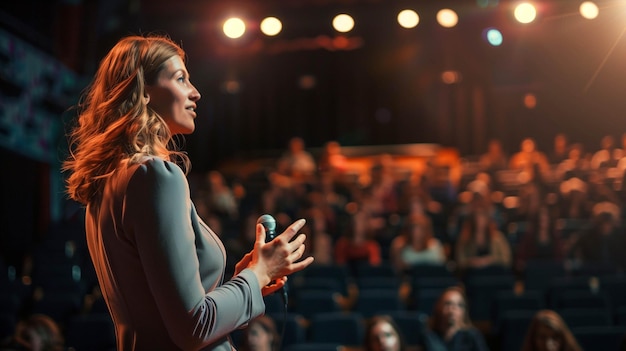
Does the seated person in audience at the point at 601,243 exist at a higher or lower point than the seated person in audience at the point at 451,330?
higher

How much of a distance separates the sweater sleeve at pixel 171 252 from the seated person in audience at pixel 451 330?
403 cm

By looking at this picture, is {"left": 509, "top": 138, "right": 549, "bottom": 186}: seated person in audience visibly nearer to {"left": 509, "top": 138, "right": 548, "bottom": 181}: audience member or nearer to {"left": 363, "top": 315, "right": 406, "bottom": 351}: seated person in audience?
{"left": 509, "top": 138, "right": 548, "bottom": 181}: audience member

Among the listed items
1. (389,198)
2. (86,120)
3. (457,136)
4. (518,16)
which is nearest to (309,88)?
(457,136)

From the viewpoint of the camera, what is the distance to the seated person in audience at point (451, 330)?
5.25 meters

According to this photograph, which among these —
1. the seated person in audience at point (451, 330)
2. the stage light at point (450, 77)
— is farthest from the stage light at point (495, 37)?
the stage light at point (450, 77)

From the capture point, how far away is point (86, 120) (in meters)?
1.50

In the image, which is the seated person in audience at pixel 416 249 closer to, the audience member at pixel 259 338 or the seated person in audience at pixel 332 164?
the audience member at pixel 259 338

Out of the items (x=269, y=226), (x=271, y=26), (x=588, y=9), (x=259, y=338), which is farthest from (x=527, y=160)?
(x=269, y=226)

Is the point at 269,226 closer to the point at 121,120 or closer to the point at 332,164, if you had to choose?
the point at 121,120

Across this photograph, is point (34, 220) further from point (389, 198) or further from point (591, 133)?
point (591, 133)

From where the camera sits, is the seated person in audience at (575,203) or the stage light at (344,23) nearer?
the seated person in audience at (575,203)

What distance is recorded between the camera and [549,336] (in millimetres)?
4746

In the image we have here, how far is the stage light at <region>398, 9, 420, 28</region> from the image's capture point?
991 centimetres

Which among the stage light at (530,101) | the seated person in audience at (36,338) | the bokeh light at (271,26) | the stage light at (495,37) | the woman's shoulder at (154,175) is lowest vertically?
the seated person in audience at (36,338)
